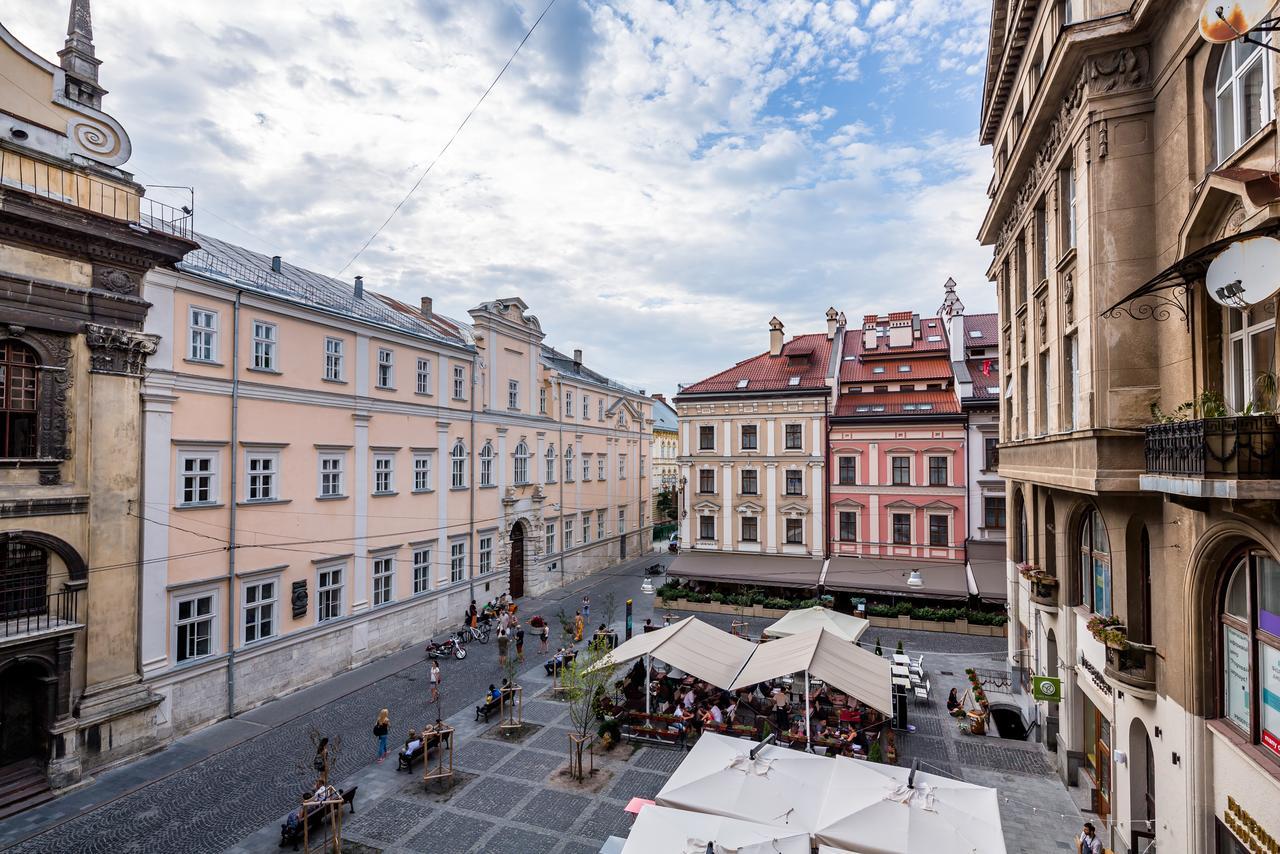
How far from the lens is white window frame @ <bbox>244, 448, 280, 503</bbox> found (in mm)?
19703

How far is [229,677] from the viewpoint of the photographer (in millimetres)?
18672

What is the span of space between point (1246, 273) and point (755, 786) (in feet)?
34.1

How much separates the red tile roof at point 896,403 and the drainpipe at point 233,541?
2790cm

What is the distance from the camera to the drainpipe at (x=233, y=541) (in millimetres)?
18688

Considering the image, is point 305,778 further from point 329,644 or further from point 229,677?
point 329,644

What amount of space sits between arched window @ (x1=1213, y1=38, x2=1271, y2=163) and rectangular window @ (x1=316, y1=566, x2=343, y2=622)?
25.3 meters

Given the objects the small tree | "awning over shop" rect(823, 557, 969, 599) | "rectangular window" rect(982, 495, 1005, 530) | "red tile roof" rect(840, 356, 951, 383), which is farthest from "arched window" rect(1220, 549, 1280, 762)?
"red tile roof" rect(840, 356, 951, 383)

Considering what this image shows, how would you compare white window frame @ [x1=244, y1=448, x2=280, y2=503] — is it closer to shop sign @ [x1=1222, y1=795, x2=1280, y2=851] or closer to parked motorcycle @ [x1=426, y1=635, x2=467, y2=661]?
parked motorcycle @ [x1=426, y1=635, x2=467, y2=661]

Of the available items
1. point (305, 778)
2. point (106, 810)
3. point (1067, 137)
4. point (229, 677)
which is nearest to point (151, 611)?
point (229, 677)

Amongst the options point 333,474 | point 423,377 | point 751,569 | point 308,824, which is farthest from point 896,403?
point 308,824

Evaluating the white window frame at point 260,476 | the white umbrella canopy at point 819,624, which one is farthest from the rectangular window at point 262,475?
the white umbrella canopy at point 819,624

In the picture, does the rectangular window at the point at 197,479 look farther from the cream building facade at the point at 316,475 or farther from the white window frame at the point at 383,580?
the white window frame at the point at 383,580

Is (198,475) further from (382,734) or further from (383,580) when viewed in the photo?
(382,734)

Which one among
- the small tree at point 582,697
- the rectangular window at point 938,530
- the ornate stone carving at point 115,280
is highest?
the ornate stone carving at point 115,280
